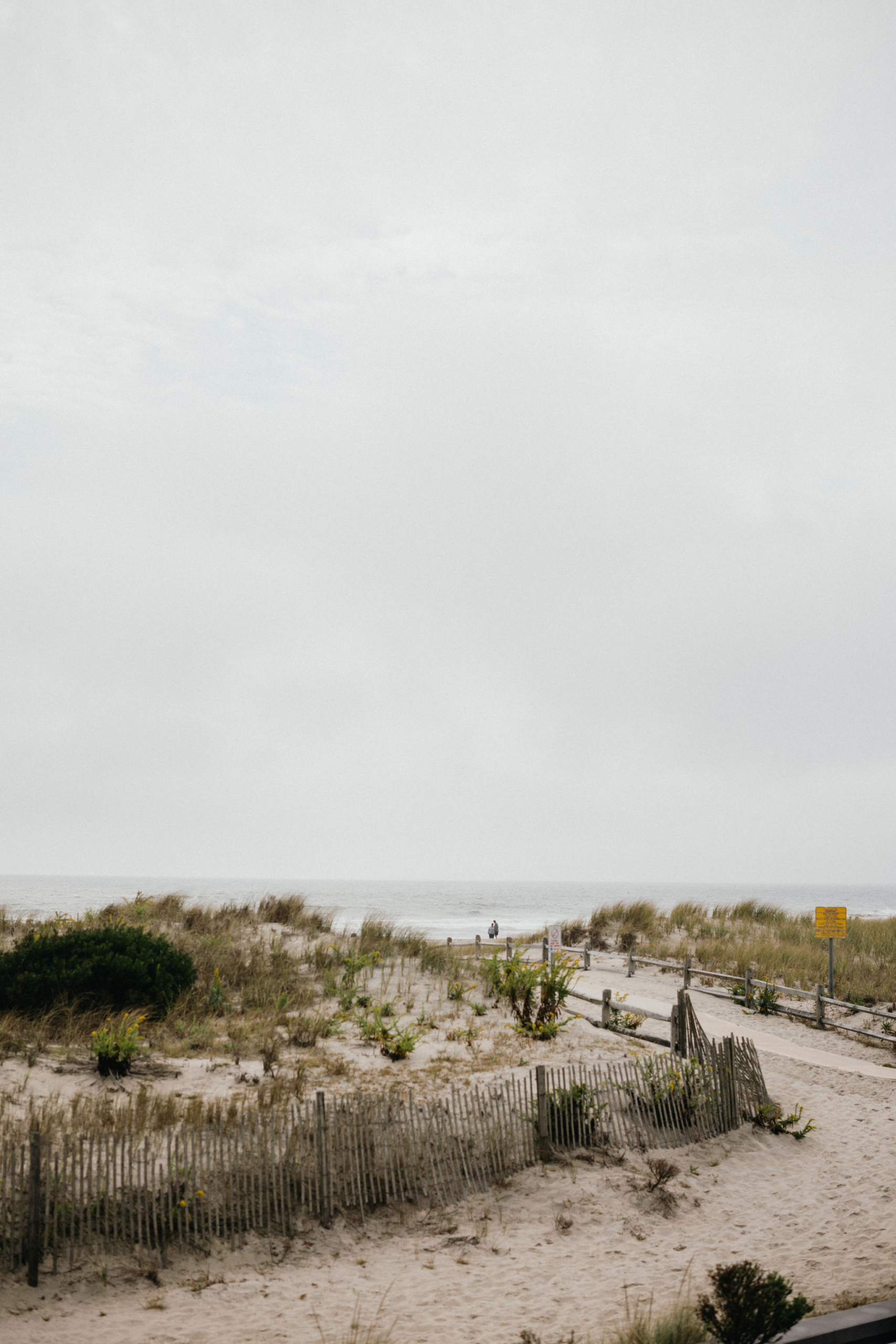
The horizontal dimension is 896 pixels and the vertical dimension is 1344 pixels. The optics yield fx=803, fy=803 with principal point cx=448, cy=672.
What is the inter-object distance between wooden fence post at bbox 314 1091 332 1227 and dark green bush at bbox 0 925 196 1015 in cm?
578

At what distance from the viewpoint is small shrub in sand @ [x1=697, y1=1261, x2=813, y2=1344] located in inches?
182

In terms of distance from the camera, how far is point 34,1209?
655cm

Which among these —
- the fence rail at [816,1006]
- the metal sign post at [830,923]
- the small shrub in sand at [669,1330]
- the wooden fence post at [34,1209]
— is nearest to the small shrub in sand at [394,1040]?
the wooden fence post at [34,1209]

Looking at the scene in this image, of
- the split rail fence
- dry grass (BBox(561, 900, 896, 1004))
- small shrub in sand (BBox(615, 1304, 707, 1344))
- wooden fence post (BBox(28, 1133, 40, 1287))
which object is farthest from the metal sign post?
wooden fence post (BBox(28, 1133, 40, 1287))

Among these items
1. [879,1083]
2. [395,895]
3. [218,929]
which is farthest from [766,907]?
[395,895]

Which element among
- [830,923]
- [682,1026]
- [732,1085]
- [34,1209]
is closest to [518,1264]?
[34,1209]

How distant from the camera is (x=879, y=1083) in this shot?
12914mm

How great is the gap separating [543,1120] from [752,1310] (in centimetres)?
463

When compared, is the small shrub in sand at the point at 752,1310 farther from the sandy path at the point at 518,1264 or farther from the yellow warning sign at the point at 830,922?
the yellow warning sign at the point at 830,922

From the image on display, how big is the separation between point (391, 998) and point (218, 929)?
232 inches

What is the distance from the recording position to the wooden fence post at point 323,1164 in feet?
25.1

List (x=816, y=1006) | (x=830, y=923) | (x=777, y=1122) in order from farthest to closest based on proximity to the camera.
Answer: (x=830, y=923) < (x=816, y=1006) < (x=777, y=1122)

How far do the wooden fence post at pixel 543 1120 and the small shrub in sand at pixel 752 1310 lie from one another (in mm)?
4259

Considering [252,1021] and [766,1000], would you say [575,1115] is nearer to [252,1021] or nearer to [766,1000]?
[252,1021]
